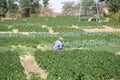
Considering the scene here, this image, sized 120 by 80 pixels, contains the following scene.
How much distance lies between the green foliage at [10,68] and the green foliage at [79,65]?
121 centimetres

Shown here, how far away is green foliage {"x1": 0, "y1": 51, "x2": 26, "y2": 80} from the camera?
12.1 meters

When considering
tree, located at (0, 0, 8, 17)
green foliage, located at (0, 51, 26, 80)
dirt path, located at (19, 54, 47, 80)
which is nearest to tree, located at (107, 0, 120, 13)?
tree, located at (0, 0, 8, 17)

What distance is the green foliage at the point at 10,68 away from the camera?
12136 millimetres

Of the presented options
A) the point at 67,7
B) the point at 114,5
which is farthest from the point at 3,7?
the point at 67,7

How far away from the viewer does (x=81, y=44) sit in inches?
894

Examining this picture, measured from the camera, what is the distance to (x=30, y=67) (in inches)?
600

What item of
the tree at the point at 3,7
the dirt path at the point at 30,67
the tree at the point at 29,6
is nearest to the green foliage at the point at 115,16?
the tree at the point at 29,6

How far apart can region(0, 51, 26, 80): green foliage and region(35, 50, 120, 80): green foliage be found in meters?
1.21

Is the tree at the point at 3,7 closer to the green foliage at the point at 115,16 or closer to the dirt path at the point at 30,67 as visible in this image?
the green foliage at the point at 115,16

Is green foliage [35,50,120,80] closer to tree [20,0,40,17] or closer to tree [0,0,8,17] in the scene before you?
tree [0,0,8,17]

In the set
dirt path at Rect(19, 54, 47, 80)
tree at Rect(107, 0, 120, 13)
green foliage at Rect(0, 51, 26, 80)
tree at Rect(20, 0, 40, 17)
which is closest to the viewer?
green foliage at Rect(0, 51, 26, 80)

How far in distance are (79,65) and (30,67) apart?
2.66m

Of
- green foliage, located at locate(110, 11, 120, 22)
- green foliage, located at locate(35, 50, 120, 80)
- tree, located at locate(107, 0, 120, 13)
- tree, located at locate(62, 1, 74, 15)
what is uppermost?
green foliage, located at locate(35, 50, 120, 80)

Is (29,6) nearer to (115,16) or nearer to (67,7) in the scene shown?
(115,16)
